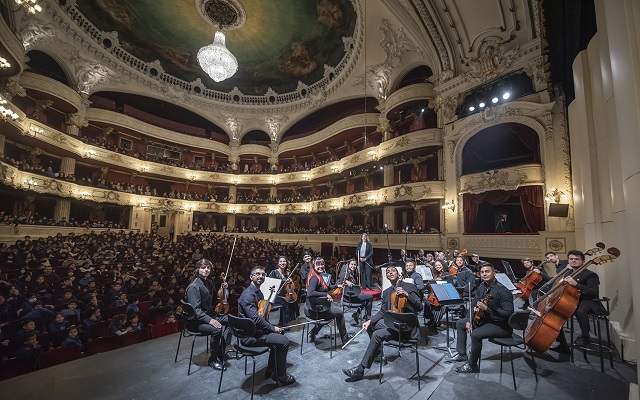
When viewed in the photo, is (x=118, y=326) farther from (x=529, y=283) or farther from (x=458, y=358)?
(x=529, y=283)

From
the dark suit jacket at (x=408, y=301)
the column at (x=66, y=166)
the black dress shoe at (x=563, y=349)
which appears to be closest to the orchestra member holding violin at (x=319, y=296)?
the dark suit jacket at (x=408, y=301)

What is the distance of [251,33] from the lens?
63.9 ft

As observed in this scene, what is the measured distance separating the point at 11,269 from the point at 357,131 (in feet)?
62.0

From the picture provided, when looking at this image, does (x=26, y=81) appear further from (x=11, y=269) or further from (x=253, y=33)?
(x=253, y=33)

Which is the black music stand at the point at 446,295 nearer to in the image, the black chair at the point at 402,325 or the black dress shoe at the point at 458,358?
the black dress shoe at the point at 458,358

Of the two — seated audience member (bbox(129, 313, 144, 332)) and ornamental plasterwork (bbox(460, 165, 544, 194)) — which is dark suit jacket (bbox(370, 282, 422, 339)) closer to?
seated audience member (bbox(129, 313, 144, 332))

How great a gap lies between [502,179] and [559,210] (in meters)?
2.27

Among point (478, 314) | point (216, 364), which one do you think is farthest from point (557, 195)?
point (216, 364)

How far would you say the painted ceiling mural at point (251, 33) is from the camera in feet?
55.6

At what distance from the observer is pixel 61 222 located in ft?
52.4

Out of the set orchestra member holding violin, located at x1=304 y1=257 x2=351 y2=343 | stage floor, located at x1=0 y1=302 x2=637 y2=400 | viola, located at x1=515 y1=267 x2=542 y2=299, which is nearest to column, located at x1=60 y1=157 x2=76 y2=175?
stage floor, located at x1=0 y1=302 x2=637 y2=400

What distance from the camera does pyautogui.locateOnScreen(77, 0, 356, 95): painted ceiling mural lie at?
1694cm

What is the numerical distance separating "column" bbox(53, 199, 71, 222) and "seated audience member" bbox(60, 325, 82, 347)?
16707 millimetres

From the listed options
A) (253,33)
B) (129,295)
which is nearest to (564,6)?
(129,295)
